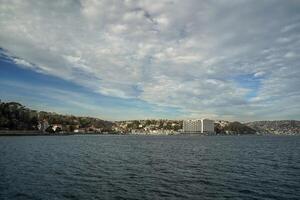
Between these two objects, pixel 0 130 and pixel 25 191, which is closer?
pixel 25 191

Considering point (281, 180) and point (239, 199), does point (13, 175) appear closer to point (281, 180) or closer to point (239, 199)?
point (239, 199)

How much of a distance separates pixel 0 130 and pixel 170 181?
185 meters

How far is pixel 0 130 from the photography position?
191m

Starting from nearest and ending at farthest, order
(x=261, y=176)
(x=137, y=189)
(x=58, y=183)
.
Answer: (x=137, y=189), (x=58, y=183), (x=261, y=176)

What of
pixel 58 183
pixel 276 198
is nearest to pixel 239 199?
pixel 276 198

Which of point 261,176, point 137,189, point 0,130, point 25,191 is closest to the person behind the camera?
point 25,191

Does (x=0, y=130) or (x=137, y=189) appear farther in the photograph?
(x=0, y=130)

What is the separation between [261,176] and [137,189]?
18848mm

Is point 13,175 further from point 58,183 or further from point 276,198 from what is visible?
point 276,198

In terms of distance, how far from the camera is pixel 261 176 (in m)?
40.1

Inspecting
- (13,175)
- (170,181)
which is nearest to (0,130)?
(13,175)

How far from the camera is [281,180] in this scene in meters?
37.4

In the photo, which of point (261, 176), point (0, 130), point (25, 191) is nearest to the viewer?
point (25, 191)

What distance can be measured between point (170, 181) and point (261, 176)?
1359 cm
